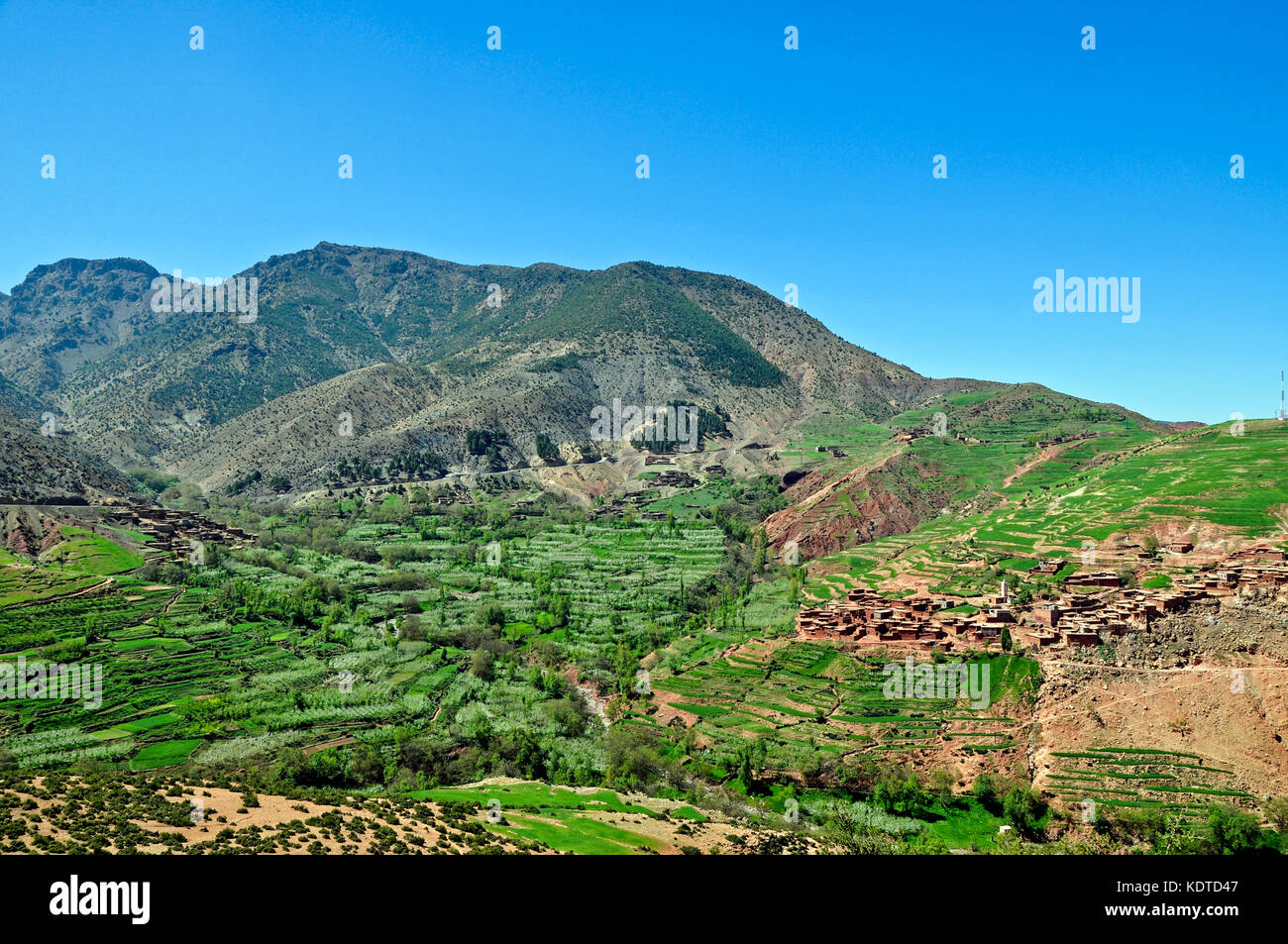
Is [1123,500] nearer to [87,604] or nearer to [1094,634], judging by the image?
[1094,634]

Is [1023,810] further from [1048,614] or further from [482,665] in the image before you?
[482,665]

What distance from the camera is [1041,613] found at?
1554 inches

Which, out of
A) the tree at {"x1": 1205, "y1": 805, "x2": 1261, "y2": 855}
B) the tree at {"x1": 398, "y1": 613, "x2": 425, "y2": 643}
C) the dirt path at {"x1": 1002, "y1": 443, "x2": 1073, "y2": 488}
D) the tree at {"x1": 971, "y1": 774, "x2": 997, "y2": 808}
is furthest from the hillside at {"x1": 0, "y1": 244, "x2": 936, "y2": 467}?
the tree at {"x1": 1205, "y1": 805, "x2": 1261, "y2": 855}

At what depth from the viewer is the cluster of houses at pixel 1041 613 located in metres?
36.7

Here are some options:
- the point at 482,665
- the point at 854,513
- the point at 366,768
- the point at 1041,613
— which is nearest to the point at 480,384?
the point at 854,513

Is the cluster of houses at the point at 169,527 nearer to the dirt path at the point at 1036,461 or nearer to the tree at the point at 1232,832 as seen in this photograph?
the tree at the point at 1232,832

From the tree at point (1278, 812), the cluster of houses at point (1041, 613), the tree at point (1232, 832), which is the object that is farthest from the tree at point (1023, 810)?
the cluster of houses at point (1041, 613)

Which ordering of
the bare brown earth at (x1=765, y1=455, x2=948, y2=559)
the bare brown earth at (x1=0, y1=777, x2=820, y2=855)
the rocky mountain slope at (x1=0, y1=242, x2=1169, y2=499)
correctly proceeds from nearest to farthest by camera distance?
the bare brown earth at (x1=0, y1=777, x2=820, y2=855)
the bare brown earth at (x1=765, y1=455, x2=948, y2=559)
the rocky mountain slope at (x1=0, y1=242, x2=1169, y2=499)

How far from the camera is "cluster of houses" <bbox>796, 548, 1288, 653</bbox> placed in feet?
120

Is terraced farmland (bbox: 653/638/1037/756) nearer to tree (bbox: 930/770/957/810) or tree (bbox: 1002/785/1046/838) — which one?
tree (bbox: 930/770/957/810)

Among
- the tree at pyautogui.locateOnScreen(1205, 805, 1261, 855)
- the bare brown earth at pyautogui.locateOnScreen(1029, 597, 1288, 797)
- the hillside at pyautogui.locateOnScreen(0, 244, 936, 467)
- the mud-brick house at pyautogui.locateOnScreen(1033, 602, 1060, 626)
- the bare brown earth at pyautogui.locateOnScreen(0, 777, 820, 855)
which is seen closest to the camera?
the bare brown earth at pyautogui.locateOnScreen(0, 777, 820, 855)

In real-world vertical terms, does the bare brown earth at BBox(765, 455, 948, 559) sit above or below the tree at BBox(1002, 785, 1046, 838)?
above

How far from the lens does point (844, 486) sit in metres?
82.1
